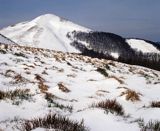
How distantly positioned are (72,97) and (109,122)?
253 inches

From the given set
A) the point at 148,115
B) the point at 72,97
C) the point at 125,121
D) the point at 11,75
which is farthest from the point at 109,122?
the point at 11,75

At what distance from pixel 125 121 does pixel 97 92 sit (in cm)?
697

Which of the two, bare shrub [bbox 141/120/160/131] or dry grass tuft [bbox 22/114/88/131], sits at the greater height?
dry grass tuft [bbox 22/114/88/131]

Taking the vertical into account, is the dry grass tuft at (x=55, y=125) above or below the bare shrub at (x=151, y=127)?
above

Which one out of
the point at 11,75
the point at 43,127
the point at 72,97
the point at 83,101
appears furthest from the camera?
the point at 11,75

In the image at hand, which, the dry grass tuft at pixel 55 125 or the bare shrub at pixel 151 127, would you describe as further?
the bare shrub at pixel 151 127

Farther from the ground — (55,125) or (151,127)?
(55,125)

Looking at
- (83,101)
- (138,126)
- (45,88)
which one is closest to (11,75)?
(45,88)

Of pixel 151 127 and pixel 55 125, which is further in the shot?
pixel 151 127

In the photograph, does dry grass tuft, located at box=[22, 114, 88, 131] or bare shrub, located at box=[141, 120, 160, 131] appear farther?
bare shrub, located at box=[141, 120, 160, 131]

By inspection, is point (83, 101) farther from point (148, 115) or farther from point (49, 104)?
point (148, 115)

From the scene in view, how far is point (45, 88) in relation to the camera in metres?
14.7

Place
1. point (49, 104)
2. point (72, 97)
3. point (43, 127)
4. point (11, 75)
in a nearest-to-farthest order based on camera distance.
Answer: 1. point (43, 127)
2. point (49, 104)
3. point (72, 97)
4. point (11, 75)

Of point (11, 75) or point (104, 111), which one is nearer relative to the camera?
point (104, 111)
